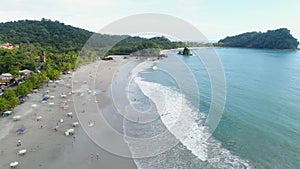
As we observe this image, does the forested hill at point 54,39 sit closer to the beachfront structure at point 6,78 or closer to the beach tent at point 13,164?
the beachfront structure at point 6,78

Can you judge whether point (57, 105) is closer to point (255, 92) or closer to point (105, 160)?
point (105, 160)

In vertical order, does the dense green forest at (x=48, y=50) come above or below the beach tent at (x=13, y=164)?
above

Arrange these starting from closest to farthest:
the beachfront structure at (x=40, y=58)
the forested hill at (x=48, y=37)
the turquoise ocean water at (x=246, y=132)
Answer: the turquoise ocean water at (x=246, y=132) → the beachfront structure at (x=40, y=58) → the forested hill at (x=48, y=37)

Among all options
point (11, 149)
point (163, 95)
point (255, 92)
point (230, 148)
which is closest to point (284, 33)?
point (255, 92)

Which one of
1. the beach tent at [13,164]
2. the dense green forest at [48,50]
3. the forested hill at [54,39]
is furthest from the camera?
the forested hill at [54,39]

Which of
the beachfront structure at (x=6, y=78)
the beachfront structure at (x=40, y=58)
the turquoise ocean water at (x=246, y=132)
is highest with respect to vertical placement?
the beachfront structure at (x=40, y=58)

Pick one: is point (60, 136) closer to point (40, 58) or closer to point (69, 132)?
point (69, 132)

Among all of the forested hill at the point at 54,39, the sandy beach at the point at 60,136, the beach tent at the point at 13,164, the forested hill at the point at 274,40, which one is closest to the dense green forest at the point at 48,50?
the forested hill at the point at 54,39
